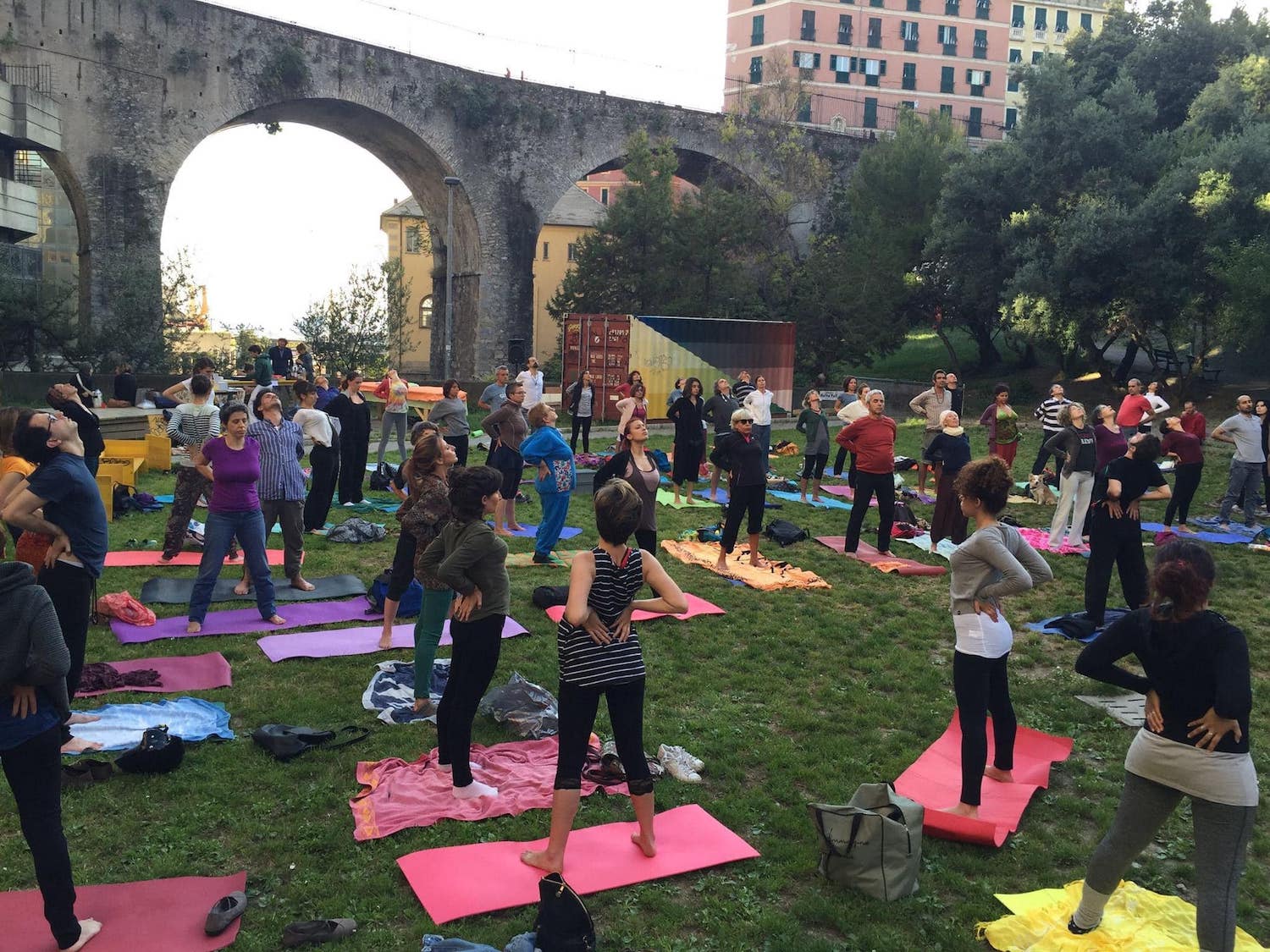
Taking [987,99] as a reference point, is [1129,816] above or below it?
below

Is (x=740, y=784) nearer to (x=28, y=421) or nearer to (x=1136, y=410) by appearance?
(x=28, y=421)

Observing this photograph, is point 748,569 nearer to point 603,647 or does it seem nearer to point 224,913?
point 603,647

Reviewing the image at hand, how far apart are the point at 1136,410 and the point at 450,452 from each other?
1228 cm

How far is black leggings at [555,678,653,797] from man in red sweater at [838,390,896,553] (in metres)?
7.18

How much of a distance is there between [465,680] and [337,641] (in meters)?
3.16

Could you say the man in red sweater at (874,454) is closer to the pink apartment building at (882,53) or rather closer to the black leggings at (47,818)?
the black leggings at (47,818)

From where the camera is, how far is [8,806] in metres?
5.42

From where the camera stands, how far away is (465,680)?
5586 millimetres

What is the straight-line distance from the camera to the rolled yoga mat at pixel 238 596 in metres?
9.41

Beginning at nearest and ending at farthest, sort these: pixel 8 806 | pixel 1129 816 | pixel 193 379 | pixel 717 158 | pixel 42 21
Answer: pixel 1129 816
pixel 8 806
pixel 193 379
pixel 42 21
pixel 717 158

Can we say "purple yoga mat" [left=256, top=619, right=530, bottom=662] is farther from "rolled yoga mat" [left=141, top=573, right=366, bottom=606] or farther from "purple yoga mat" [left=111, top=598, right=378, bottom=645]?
"rolled yoga mat" [left=141, top=573, right=366, bottom=606]

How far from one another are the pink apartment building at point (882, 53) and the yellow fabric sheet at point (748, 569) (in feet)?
178

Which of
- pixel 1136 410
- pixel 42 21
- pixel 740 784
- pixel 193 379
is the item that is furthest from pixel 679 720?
pixel 42 21

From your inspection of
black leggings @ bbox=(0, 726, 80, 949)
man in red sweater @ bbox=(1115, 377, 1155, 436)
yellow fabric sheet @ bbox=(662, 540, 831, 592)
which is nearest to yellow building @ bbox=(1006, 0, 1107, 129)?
man in red sweater @ bbox=(1115, 377, 1155, 436)
